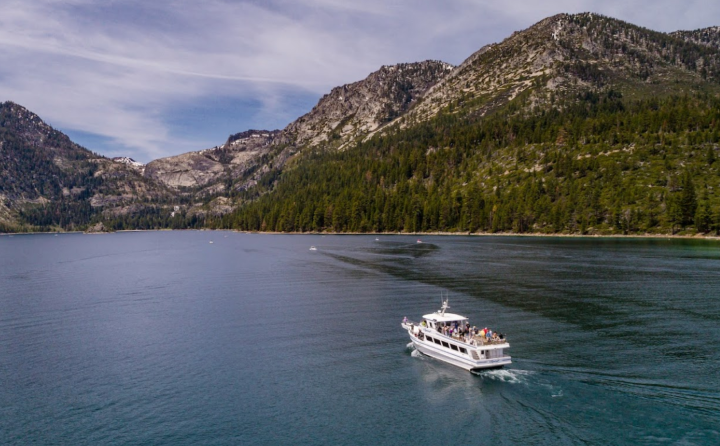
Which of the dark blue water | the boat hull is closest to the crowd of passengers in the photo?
the boat hull

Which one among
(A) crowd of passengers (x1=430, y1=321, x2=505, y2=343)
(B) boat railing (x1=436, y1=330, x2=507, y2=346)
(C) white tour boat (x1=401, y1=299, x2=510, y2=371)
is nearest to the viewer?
(C) white tour boat (x1=401, y1=299, x2=510, y2=371)

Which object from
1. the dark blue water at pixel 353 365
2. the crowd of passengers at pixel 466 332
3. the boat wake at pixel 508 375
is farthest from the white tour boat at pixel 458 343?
the dark blue water at pixel 353 365

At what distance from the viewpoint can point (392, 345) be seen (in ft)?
223

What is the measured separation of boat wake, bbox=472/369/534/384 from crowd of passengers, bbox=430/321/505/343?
153 inches

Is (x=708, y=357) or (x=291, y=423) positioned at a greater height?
(x=708, y=357)

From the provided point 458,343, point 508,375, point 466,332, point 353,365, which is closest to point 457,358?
point 458,343

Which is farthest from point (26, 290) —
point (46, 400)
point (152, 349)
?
point (46, 400)

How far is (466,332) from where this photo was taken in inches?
2491

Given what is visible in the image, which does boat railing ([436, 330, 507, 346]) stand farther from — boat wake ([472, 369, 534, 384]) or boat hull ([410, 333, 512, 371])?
boat wake ([472, 369, 534, 384])

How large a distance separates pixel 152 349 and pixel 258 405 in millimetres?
27553

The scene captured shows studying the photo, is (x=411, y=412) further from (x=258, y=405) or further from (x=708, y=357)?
(x=708, y=357)

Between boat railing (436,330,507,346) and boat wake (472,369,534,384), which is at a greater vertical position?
boat railing (436,330,507,346)

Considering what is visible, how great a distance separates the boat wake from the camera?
5350 cm

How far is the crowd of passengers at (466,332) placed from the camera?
58188mm
